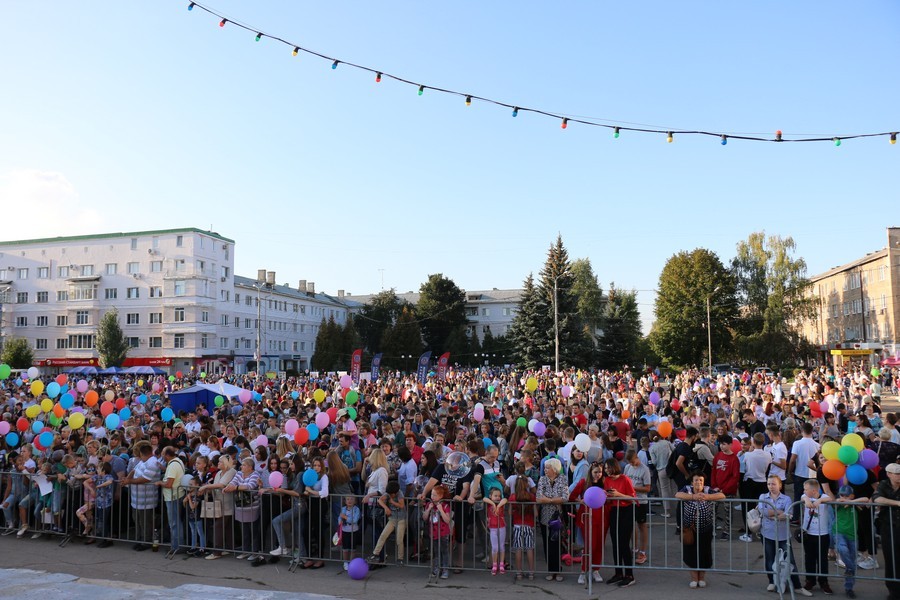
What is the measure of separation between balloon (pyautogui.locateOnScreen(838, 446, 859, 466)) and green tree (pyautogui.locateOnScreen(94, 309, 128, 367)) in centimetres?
5943

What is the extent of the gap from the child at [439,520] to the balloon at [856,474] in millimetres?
4491

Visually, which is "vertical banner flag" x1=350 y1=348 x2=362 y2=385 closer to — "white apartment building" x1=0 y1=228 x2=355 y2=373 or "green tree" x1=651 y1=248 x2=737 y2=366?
"white apartment building" x1=0 y1=228 x2=355 y2=373

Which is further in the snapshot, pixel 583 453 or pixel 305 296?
pixel 305 296

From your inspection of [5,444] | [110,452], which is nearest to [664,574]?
[110,452]

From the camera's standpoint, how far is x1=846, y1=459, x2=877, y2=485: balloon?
7.21 metres

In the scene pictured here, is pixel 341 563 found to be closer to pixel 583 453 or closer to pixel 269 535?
pixel 269 535

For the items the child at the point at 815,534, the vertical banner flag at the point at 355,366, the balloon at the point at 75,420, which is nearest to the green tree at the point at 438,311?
the vertical banner flag at the point at 355,366

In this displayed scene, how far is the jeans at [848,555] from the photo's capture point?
7020mm

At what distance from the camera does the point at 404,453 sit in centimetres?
927

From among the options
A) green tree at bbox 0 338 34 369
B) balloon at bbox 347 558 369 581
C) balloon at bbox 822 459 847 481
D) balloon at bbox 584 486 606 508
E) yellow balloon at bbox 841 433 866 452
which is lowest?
balloon at bbox 347 558 369 581

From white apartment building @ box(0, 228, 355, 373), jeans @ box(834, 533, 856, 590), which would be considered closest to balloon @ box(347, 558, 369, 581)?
jeans @ box(834, 533, 856, 590)

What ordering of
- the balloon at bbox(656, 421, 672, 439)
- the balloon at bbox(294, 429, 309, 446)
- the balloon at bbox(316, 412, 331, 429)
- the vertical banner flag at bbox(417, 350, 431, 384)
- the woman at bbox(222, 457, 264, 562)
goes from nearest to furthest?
the woman at bbox(222, 457, 264, 562) → the balloon at bbox(656, 421, 672, 439) → the balloon at bbox(294, 429, 309, 446) → the balloon at bbox(316, 412, 331, 429) → the vertical banner flag at bbox(417, 350, 431, 384)

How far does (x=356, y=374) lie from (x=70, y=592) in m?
23.2

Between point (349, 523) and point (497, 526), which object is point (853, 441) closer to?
point (497, 526)
